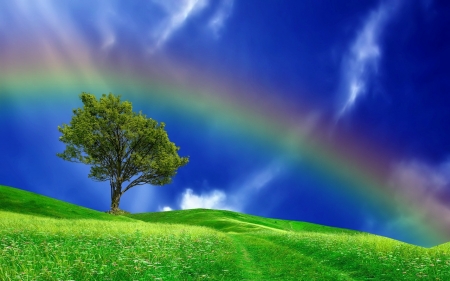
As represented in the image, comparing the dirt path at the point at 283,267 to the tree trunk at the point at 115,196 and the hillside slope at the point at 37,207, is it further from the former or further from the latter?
the tree trunk at the point at 115,196

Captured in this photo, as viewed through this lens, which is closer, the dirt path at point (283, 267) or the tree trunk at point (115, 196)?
the dirt path at point (283, 267)

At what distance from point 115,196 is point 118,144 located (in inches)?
387

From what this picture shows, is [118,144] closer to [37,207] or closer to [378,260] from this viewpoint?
[37,207]

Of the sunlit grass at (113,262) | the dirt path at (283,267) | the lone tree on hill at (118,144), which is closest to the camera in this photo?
the sunlit grass at (113,262)

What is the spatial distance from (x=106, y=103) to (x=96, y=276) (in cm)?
4904

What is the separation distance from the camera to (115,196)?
5850cm

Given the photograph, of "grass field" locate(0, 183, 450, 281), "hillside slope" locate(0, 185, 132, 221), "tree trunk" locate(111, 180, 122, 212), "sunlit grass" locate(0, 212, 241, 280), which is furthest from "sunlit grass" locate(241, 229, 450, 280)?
"tree trunk" locate(111, 180, 122, 212)

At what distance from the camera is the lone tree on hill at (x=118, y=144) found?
5422 cm

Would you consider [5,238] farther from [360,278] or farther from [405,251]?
[405,251]

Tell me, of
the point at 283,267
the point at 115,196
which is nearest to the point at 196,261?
the point at 283,267

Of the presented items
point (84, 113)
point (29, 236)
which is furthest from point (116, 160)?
point (29, 236)

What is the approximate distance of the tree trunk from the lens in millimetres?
58094

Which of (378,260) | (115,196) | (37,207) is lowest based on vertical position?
(378,260)

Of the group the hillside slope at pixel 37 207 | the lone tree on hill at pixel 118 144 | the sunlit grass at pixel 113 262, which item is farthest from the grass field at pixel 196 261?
the lone tree on hill at pixel 118 144
